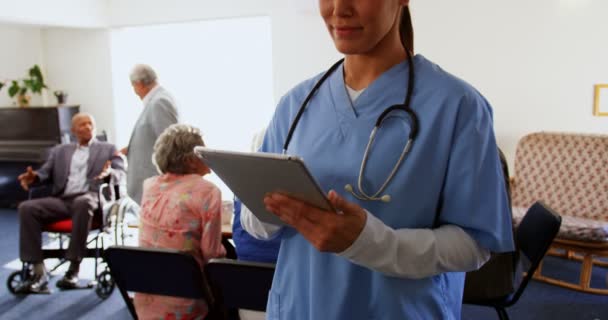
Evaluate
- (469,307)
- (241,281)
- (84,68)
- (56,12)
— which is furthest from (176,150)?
(84,68)

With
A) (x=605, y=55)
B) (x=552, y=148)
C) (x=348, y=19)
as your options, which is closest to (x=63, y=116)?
(x=552, y=148)

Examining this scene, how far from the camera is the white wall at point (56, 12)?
4.40 meters

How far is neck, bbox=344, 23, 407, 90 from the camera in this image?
89cm

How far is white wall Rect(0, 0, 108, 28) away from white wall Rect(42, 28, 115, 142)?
0.77 ft

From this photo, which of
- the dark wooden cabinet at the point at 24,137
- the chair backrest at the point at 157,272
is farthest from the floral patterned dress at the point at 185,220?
the dark wooden cabinet at the point at 24,137

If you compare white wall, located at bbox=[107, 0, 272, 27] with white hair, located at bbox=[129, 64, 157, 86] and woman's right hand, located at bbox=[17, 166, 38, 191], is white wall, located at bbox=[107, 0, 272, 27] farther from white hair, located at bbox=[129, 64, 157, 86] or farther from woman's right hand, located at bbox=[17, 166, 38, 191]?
woman's right hand, located at bbox=[17, 166, 38, 191]

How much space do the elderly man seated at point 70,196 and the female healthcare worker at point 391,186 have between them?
9.53 feet

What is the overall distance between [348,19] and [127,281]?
146 cm

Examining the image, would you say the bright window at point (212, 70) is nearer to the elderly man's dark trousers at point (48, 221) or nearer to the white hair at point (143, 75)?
the white hair at point (143, 75)

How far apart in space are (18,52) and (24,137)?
0.98 metres

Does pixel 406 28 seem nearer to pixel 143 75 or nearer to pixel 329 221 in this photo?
pixel 329 221

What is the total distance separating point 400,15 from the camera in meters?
0.92

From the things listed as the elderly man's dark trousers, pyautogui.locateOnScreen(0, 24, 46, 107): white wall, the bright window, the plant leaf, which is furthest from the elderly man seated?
pyautogui.locateOnScreen(0, 24, 46, 107): white wall

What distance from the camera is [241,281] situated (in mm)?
1753
